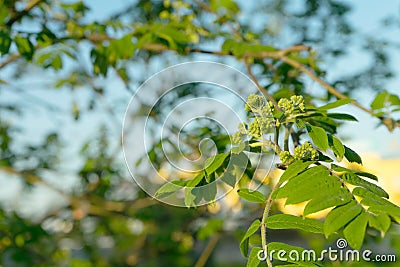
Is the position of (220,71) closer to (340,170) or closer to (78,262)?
(340,170)

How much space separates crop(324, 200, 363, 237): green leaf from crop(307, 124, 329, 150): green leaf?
0.49 feet

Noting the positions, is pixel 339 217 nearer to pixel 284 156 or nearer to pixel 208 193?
pixel 284 156

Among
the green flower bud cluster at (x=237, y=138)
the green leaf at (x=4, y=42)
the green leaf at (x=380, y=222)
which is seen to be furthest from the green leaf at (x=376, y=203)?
the green leaf at (x=4, y=42)

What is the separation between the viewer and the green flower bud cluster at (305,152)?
3.49 feet

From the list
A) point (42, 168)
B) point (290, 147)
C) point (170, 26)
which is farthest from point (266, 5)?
point (290, 147)

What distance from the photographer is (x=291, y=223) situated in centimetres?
107

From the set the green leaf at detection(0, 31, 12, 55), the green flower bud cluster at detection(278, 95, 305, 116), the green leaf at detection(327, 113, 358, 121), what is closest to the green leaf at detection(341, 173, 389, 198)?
the green flower bud cluster at detection(278, 95, 305, 116)

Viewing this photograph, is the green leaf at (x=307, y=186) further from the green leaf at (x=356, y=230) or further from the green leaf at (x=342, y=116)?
the green leaf at (x=342, y=116)

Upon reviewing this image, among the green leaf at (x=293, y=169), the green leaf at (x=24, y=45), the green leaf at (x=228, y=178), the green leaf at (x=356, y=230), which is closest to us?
the green leaf at (x=356, y=230)

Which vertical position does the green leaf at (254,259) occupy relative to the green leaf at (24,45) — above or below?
below

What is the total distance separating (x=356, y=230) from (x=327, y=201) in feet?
0.24

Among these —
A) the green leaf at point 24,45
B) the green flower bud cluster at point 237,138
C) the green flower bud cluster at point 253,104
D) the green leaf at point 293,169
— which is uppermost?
the green leaf at point 24,45

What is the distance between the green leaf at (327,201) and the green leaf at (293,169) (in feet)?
0.21

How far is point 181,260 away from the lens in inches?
222
